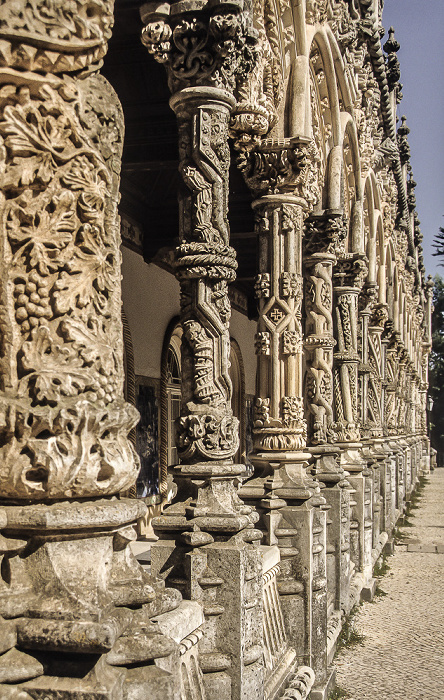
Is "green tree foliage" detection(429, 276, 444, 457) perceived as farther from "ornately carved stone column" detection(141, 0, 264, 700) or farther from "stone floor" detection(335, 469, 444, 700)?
"ornately carved stone column" detection(141, 0, 264, 700)

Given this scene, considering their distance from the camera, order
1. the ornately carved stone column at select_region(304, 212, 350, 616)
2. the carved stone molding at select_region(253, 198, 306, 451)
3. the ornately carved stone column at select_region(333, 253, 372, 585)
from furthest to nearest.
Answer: the ornately carved stone column at select_region(333, 253, 372, 585) < the ornately carved stone column at select_region(304, 212, 350, 616) < the carved stone molding at select_region(253, 198, 306, 451)

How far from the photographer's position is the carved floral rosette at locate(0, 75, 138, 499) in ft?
7.22

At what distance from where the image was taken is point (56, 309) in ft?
7.48

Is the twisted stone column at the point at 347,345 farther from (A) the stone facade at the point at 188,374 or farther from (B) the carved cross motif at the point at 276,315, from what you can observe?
(B) the carved cross motif at the point at 276,315

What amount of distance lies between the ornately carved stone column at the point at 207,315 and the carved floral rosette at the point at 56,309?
2046 mm

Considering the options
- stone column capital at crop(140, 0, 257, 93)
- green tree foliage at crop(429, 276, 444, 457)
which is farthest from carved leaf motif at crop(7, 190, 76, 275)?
green tree foliage at crop(429, 276, 444, 457)

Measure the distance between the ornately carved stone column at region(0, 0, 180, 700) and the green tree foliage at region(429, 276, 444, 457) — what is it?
188 feet

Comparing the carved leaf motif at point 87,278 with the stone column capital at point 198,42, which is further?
the stone column capital at point 198,42

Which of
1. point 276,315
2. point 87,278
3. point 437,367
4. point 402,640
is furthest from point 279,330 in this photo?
point 437,367

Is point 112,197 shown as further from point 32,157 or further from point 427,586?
point 427,586

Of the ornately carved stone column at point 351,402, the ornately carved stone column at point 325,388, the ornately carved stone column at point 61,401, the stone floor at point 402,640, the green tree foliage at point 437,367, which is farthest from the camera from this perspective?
the green tree foliage at point 437,367

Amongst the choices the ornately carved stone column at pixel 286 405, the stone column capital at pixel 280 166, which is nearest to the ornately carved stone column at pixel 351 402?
the ornately carved stone column at pixel 286 405

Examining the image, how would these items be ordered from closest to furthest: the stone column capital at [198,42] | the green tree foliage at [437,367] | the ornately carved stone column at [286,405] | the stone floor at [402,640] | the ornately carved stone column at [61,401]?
1. the ornately carved stone column at [61,401]
2. the stone column capital at [198,42]
3. the ornately carved stone column at [286,405]
4. the stone floor at [402,640]
5. the green tree foliage at [437,367]

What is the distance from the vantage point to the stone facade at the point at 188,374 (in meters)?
2.20
